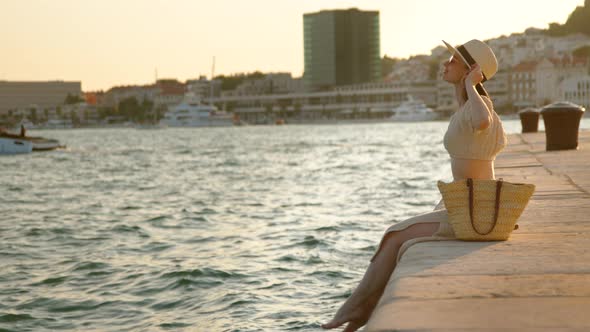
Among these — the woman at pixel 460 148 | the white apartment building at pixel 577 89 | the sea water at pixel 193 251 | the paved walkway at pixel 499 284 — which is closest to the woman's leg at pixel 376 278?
the woman at pixel 460 148

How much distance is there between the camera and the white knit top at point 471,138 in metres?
6.03

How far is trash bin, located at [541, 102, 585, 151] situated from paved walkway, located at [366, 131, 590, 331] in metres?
11.5

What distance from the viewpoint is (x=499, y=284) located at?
16.3 ft

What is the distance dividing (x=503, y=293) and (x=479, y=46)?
74.7 inches

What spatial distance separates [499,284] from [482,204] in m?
1.09

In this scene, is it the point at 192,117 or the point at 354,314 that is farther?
the point at 192,117

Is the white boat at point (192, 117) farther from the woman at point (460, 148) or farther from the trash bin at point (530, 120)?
the woman at point (460, 148)

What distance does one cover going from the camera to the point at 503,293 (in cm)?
473

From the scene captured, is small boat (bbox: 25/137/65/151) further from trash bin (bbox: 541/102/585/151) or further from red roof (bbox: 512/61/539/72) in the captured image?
red roof (bbox: 512/61/539/72)

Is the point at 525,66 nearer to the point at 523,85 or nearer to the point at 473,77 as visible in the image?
the point at 523,85

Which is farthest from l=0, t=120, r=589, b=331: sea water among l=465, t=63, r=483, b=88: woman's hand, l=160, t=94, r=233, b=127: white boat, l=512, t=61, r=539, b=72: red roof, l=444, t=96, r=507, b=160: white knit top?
l=512, t=61, r=539, b=72: red roof

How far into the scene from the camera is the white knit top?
6.03 m

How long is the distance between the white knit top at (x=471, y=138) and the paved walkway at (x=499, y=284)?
0.55 m

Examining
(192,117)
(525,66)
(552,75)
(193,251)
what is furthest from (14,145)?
(525,66)
